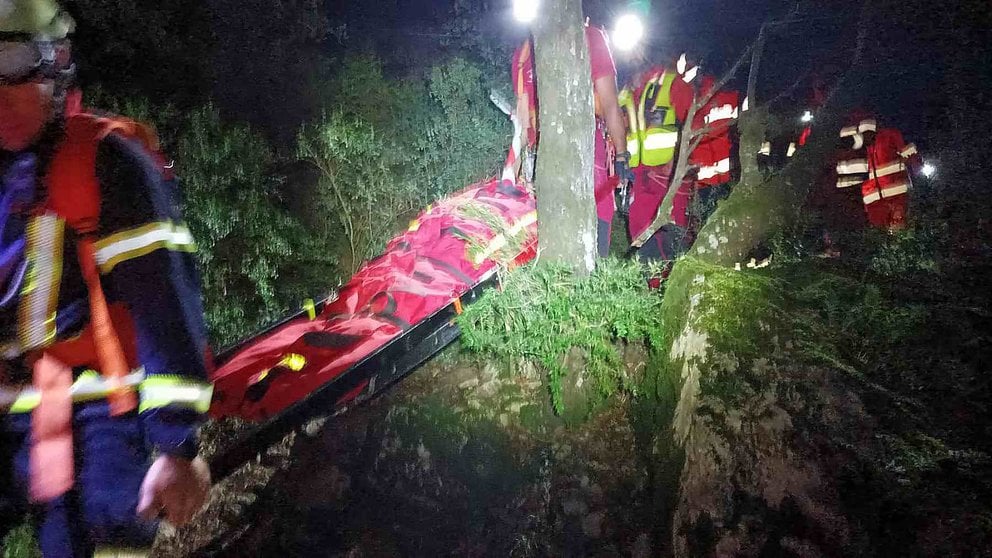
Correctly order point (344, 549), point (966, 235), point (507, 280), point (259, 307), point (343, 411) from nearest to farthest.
A: point (344, 549) < point (507, 280) < point (343, 411) < point (966, 235) < point (259, 307)

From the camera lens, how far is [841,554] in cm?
144

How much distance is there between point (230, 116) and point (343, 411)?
342cm

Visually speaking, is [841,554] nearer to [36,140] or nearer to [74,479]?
[74,479]

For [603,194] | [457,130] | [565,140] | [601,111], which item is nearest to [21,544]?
[565,140]

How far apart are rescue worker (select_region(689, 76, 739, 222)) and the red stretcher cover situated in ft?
7.44

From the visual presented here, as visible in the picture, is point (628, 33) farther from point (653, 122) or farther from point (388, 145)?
point (388, 145)

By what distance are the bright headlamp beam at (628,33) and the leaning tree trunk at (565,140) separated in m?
2.26

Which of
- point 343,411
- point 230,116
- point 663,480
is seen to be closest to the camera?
point 663,480

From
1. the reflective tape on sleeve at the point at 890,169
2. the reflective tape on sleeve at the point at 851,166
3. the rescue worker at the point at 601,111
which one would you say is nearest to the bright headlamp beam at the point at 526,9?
the rescue worker at the point at 601,111

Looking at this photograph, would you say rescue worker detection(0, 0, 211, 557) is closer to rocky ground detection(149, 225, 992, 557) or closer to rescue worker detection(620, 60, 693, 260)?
rocky ground detection(149, 225, 992, 557)

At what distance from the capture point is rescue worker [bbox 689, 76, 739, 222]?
16.8 feet

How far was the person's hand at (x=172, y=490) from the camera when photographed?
4.51 feet

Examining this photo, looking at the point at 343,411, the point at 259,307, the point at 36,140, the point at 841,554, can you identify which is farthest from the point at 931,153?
the point at 36,140

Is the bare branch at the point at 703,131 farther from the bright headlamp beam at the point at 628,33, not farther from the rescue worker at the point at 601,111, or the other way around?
the bright headlamp beam at the point at 628,33
